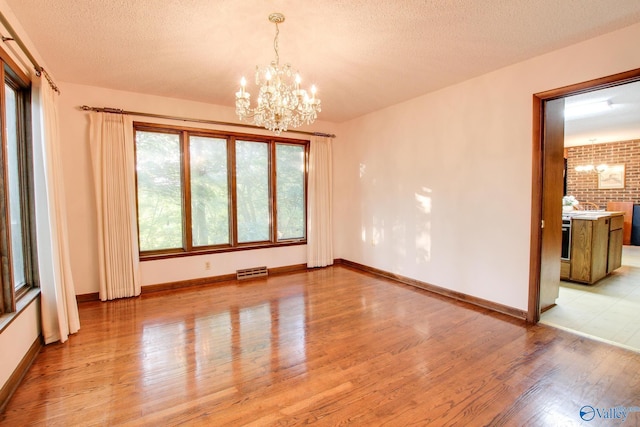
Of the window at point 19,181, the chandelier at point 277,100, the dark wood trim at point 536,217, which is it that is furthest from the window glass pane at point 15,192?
the dark wood trim at point 536,217

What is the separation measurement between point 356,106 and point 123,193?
135 inches

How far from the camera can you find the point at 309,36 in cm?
260

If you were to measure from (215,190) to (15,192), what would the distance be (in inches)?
92.2

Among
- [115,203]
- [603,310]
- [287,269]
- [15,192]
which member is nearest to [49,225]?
[15,192]

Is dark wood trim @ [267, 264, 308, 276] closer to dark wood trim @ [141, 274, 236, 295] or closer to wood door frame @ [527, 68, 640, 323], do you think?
dark wood trim @ [141, 274, 236, 295]

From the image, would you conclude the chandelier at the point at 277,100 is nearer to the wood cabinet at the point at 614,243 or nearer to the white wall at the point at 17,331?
the white wall at the point at 17,331

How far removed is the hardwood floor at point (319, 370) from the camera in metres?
1.85

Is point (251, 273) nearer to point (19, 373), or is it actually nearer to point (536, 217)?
point (19, 373)

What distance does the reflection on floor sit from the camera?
2.82m

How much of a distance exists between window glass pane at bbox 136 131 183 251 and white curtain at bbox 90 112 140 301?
8.9 inches

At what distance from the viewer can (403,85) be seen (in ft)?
12.4

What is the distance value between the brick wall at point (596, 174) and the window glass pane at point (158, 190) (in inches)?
380

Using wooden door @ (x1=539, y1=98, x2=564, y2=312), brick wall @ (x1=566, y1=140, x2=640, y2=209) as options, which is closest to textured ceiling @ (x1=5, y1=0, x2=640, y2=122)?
wooden door @ (x1=539, y1=98, x2=564, y2=312)

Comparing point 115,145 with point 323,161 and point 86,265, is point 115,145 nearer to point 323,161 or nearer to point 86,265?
point 86,265
